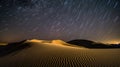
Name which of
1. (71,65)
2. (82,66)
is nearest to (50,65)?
(71,65)

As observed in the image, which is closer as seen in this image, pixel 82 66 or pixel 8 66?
pixel 82 66

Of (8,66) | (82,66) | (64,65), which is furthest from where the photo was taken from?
(8,66)

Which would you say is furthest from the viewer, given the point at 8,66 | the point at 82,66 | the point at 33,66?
the point at 8,66

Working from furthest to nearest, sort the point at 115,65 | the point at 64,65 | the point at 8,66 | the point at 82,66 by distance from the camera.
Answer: the point at 8,66
the point at 64,65
the point at 82,66
the point at 115,65

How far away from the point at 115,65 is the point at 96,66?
98 centimetres

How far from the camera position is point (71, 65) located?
798cm

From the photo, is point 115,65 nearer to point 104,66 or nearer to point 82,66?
point 104,66

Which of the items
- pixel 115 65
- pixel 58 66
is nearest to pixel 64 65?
pixel 58 66

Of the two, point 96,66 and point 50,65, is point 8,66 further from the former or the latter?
point 96,66

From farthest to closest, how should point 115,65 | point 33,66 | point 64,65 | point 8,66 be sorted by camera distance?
point 8,66 < point 33,66 < point 64,65 < point 115,65

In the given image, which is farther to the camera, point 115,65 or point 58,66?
point 58,66

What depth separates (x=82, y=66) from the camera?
299 inches

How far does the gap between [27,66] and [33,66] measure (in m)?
0.41

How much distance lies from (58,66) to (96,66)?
223 cm
